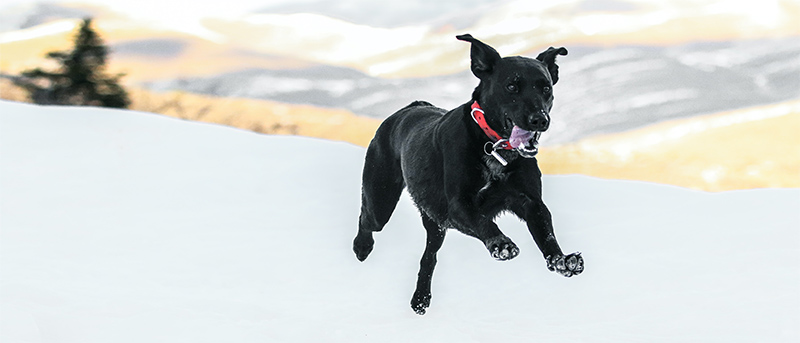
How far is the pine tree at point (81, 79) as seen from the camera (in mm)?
16453

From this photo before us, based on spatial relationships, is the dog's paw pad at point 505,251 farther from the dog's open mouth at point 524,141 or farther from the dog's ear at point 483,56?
the dog's ear at point 483,56

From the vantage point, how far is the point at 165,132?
42.3ft

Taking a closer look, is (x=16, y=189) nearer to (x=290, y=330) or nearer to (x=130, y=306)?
(x=130, y=306)

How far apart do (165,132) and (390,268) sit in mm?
6889

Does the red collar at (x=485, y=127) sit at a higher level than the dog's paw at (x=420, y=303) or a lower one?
higher

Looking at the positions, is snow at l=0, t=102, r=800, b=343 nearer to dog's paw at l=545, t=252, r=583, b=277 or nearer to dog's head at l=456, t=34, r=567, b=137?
dog's paw at l=545, t=252, r=583, b=277

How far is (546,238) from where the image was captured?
A: 410 cm

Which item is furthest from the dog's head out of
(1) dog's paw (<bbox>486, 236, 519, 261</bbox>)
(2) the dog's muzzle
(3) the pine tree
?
(3) the pine tree

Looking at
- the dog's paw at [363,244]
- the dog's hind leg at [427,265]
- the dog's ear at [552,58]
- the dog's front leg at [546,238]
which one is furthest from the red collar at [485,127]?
the dog's paw at [363,244]

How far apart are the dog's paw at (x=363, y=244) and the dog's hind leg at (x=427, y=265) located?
767 mm

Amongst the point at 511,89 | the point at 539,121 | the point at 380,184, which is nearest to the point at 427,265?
the point at 380,184

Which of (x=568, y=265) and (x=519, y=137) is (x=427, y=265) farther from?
(x=568, y=265)

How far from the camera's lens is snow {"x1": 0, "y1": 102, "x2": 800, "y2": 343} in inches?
215

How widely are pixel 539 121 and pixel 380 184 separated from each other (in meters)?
2.08
